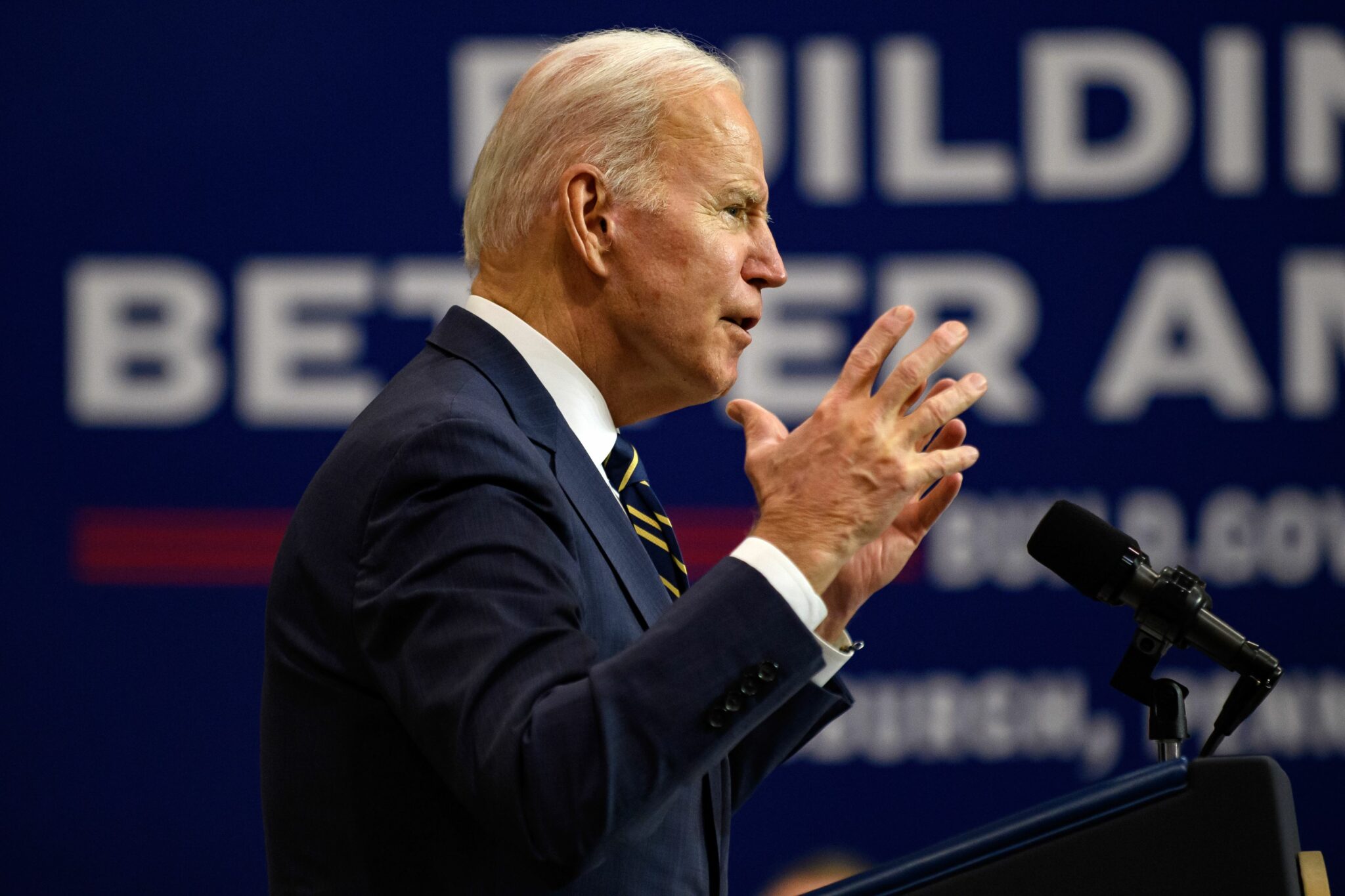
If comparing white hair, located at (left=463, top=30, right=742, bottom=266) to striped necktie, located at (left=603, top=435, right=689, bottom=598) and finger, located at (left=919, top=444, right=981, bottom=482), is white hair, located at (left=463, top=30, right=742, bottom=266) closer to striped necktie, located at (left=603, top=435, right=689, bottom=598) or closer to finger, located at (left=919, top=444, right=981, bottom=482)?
striped necktie, located at (left=603, top=435, right=689, bottom=598)

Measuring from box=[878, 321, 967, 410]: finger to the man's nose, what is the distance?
0.31 meters

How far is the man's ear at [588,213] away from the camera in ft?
4.36

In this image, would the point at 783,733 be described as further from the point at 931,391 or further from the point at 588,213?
the point at 588,213

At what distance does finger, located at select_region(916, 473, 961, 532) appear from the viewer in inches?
53.2

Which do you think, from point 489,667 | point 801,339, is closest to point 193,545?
point 801,339

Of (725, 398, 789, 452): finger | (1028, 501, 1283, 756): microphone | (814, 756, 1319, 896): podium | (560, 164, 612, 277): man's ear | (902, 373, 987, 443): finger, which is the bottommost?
(814, 756, 1319, 896): podium

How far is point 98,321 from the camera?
3070mm

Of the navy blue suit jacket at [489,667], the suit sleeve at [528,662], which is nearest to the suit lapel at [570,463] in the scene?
the navy blue suit jacket at [489,667]

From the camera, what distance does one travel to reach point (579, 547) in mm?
1126

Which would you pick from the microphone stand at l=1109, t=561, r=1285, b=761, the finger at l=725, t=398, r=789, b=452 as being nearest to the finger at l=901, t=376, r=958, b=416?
the finger at l=725, t=398, r=789, b=452

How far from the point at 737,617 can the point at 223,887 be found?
243 cm

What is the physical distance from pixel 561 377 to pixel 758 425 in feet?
0.67

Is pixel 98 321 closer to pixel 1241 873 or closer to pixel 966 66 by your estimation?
pixel 966 66

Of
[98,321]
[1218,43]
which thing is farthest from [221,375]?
[1218,43]
